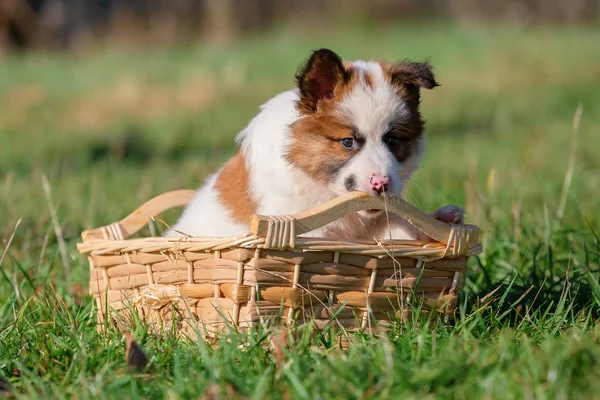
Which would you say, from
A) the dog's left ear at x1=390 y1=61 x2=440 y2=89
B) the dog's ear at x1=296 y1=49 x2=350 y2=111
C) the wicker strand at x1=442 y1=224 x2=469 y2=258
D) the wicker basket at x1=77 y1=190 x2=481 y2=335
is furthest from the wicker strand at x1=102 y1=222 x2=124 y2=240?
the wicker strand at x1=442 y1=224 x2=469 y2=258

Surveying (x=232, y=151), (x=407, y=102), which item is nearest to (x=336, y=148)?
(x=407, y=102)

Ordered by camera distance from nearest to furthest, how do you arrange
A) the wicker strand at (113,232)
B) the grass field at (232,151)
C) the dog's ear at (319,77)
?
1. the grass field at (232,151)
2. the dog's ear at (319,77)
3. the wicker strand at (113,232)

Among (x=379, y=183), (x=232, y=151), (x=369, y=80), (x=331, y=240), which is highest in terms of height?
(x=369, y=80)

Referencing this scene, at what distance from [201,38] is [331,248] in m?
23.0

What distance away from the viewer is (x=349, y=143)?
3627mm

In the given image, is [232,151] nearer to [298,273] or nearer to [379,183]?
[379,183]

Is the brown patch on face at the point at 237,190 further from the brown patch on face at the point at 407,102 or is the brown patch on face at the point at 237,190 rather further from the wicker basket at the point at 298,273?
the brown patch on face at the point at 407,102

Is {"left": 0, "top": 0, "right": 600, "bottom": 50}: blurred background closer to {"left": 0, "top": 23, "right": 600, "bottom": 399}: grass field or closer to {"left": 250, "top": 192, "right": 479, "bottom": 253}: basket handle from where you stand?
{"left": 0, "top": 23, "right": 600, "bottom": 399}: grass field

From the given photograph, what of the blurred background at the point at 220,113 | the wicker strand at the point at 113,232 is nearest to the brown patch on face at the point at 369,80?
the blurred background at the point at 220,113

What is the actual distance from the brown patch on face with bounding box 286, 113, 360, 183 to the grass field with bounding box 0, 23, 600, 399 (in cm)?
85

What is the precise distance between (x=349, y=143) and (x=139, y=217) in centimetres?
130

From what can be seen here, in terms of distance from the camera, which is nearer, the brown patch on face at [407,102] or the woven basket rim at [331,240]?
the woven basket rim at [331,240]

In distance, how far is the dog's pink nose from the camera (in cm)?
341

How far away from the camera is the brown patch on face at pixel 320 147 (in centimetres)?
362
